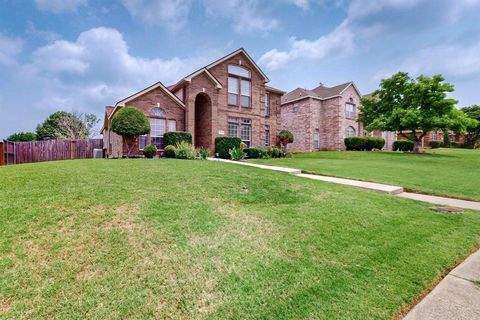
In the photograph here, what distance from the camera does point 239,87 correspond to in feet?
69.8

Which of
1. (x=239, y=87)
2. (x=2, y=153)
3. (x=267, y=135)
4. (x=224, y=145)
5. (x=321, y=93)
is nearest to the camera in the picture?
(x=2, y=153)

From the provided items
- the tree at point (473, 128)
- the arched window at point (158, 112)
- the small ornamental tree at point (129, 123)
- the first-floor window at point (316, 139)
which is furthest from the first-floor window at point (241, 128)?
the tree at point (473, 128)

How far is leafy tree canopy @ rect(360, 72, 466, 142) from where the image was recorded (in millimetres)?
24516

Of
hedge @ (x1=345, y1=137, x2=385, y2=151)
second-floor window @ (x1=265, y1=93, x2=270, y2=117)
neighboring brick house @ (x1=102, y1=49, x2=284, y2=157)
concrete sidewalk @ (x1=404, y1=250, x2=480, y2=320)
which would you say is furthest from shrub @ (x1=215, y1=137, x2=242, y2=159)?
hedge @ (x1=345, y1=137, x2=385, y2=151)

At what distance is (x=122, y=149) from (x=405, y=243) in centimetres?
1733

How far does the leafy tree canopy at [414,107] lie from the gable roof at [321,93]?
3.67m

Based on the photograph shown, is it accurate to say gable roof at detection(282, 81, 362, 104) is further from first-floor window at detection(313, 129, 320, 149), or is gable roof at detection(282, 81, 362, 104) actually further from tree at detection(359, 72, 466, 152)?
first-floor window at detection(313, 129, 320, 149)

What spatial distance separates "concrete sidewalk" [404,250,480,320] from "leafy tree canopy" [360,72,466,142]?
86.4ft

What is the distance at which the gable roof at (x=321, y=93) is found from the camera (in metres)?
29.7

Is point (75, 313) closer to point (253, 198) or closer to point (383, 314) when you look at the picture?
point (383, 314)

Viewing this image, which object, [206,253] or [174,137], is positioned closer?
[206,253]

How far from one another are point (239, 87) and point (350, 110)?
17.6 m

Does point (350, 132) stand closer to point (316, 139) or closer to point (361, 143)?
point (361, 143)

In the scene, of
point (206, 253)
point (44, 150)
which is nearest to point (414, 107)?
point (206, 253)
